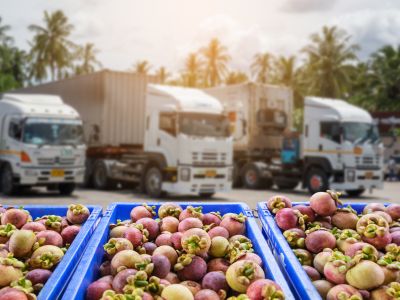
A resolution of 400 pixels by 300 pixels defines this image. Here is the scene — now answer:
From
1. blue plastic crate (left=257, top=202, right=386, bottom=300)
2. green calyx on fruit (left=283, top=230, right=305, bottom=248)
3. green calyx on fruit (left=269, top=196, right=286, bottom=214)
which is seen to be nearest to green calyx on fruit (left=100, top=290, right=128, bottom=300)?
blue plastic crate (left=257, top=202, right=386, bottom=300)

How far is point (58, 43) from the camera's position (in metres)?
52.4

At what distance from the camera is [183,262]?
2910mm

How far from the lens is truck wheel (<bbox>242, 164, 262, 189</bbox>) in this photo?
19797 mm

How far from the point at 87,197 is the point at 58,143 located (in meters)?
1.87

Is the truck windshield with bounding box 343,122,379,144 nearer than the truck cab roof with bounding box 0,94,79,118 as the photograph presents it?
No

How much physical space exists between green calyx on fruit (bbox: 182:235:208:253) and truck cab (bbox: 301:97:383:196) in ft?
49.4

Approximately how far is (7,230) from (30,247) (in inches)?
13.9

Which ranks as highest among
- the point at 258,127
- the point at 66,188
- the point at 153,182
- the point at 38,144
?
the point at 258,127

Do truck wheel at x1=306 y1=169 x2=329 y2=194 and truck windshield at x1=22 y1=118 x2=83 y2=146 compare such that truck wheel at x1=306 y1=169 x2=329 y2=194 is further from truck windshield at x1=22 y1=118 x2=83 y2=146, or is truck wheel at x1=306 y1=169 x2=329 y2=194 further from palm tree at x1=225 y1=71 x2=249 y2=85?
palm tree at x1=225 y1=71 x2=249 y2=85

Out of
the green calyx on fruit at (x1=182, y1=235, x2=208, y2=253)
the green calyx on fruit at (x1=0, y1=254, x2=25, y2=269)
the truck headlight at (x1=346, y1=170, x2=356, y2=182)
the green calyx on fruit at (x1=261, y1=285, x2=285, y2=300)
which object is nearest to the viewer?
the green calyx on fruit at (x1=261, y1=285, x2=285, y2=300)

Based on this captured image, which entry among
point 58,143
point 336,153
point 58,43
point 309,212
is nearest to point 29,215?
point 309,212

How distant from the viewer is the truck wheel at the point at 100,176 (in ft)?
62.0

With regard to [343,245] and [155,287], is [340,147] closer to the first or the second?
[343,245]

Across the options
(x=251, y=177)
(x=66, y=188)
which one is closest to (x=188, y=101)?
(x=66, y=188)
